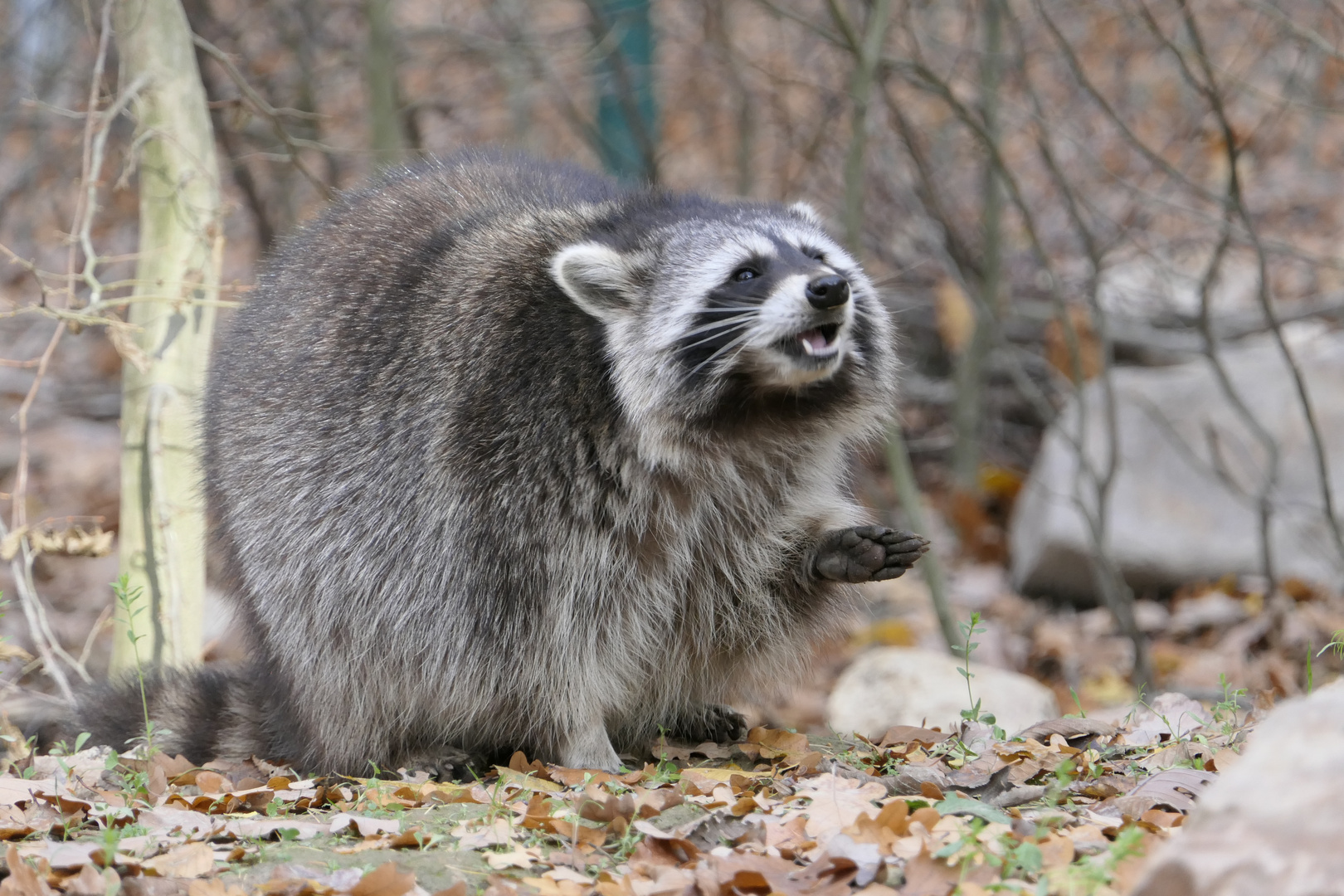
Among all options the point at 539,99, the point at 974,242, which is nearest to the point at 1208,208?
the point at 974,242

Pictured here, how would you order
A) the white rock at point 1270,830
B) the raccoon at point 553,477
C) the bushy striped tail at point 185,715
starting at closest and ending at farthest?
the white rock at point 1270,830 → the raccoon at point 553,477 → the bushy striped tail at point 185,715

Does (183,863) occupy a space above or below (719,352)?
below

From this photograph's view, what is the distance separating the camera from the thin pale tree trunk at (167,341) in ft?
17.1

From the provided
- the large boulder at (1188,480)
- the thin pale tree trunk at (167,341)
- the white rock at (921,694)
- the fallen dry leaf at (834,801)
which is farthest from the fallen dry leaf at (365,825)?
the large boulder at (1188,480)

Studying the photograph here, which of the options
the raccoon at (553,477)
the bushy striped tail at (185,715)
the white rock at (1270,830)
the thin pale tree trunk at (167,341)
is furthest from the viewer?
the thin pale tree trunk at (167,341)

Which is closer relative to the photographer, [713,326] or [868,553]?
[713,326]

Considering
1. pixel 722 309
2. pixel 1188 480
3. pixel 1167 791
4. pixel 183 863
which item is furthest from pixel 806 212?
pixel 1188 480

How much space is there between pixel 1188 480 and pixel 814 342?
5.18m

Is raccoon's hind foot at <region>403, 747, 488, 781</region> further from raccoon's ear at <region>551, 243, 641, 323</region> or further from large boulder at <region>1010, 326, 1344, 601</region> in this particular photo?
large boulder at <region>1010, 326, 1344, 601</region>

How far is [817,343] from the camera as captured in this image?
3820 millimetres

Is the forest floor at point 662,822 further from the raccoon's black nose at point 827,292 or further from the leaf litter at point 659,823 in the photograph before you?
the raccoon's black nose at point 827,292

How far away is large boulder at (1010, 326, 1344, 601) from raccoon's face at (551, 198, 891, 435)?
4.24 metres

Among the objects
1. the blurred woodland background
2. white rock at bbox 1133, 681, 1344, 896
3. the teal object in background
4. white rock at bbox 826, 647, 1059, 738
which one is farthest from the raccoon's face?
the teal object in background

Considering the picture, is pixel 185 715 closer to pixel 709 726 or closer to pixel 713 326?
Result: pixel 709 726
